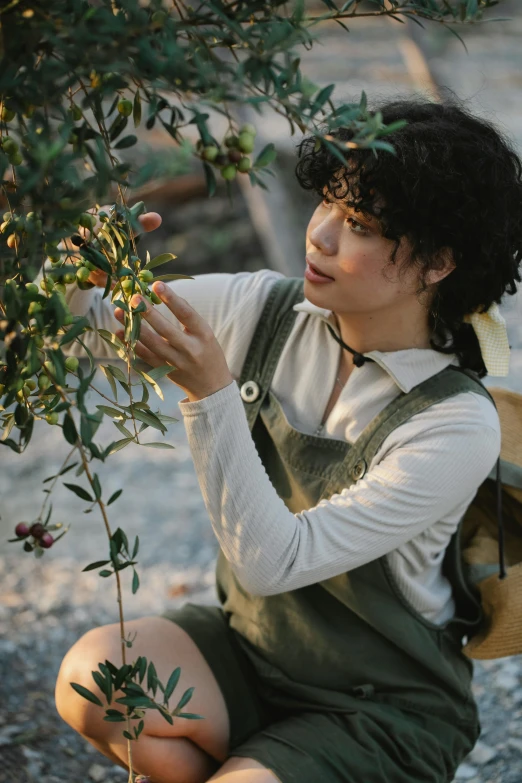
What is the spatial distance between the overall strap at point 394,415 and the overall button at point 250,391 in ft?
0.76

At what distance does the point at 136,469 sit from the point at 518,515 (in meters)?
2.26

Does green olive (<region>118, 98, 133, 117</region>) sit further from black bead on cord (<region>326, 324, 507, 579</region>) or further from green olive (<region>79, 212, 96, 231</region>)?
black bead on cord (<region>326, 324, 507, 579</region>)

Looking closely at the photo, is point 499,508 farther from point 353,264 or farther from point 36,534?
point 36,534

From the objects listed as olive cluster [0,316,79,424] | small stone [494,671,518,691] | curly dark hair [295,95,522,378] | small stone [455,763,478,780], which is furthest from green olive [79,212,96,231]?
small stone [494,671,518,691]

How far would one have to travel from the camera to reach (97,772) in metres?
2.16

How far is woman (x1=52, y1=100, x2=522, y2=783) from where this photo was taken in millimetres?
1582

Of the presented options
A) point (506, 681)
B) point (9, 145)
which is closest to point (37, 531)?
point (9, 145)

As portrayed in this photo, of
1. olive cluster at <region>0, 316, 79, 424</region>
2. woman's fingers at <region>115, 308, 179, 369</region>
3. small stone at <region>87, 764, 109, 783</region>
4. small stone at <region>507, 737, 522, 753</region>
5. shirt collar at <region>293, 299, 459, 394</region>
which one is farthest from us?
small stone at <region>507, 737, 522, 753</region>

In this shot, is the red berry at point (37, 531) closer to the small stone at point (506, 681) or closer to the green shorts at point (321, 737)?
the green shorts at point (321, 737)

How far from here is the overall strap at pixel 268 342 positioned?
1878 mm

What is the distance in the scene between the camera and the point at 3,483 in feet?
12.3

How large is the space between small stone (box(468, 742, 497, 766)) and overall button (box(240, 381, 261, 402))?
1.04 metres

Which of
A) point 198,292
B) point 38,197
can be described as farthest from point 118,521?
point 38,197

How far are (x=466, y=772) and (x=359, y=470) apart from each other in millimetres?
932
